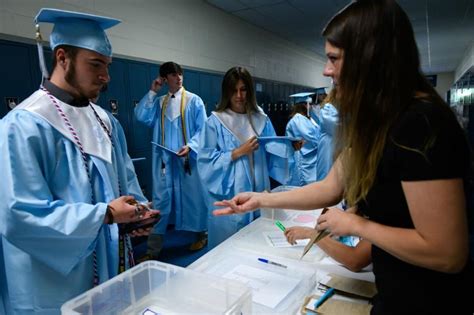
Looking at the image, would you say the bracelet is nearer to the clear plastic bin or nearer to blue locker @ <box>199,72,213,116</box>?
the clear plastic bin

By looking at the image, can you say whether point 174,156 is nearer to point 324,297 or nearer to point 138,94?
point 138,94

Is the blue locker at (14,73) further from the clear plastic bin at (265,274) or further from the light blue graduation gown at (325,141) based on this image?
the light blue graduation gown at (325,141)

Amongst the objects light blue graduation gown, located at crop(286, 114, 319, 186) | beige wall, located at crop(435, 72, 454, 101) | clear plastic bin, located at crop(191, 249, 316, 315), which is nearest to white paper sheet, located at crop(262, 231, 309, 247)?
clear plastic bin, located at crop(191, 249, 316, 315)

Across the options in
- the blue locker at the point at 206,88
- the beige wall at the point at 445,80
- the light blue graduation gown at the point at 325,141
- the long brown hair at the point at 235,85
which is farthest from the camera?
the beige wall at the point at 445,80

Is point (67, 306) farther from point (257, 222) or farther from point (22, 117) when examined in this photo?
point (257, 222)

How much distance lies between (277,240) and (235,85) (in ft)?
4.23

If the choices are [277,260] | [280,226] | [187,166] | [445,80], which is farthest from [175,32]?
[445,80]

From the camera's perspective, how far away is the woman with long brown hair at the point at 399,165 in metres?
0.64

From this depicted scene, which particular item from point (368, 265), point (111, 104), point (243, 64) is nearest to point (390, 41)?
point (368, 265)

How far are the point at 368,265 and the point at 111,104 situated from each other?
2.67 m

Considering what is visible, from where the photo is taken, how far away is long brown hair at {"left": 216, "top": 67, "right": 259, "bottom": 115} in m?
2.30

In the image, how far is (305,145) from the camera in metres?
4.55

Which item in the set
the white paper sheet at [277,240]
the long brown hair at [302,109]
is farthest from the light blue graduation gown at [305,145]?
the white paper sheet at [277,240]

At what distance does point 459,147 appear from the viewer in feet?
2.16
